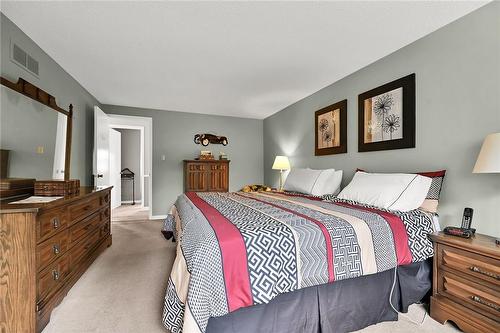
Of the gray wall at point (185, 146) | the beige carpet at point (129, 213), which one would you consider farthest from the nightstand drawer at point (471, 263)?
the beige carpet at point (129, 213)

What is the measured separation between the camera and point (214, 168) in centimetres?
503

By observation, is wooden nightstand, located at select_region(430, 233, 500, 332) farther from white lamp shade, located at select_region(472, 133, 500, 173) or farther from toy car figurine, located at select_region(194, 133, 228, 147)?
toy car figurine, located at select_region(194, 133, 228, 147)

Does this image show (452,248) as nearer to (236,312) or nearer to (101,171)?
(236,312)

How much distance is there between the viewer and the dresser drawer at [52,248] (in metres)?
1.55

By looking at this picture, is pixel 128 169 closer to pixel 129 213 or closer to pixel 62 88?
pixel 129 213

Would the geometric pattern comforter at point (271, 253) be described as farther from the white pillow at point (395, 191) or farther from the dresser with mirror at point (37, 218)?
the dresser with mirror at point (37, 218)

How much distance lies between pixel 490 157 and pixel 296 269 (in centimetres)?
142

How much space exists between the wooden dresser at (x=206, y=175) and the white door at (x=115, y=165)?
2098mm

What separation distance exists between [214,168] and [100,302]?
10.9 ft

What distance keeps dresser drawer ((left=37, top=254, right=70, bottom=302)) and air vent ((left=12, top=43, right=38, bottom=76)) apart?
1.76m

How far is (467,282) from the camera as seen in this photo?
5.15 ft

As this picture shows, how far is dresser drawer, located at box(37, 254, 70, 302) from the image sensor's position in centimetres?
157

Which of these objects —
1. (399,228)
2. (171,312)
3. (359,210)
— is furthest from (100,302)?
(399,228)

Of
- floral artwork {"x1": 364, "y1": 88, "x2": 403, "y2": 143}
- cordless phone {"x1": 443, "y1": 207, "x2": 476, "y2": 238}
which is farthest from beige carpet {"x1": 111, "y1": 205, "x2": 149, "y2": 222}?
cordless phone {"x1": 443, "y1": 207, "x2": 476, "y2": 238}
